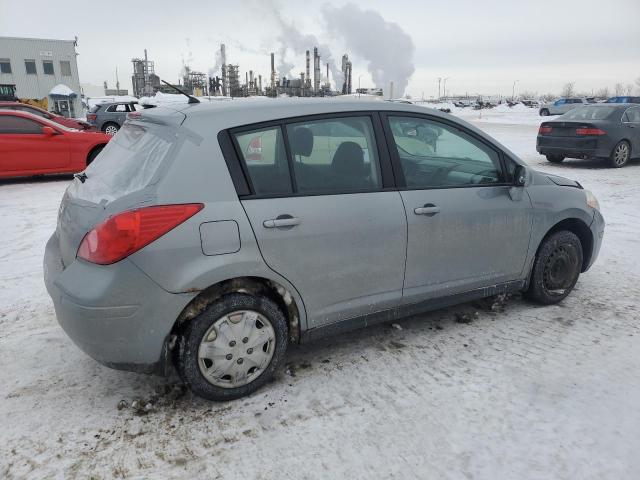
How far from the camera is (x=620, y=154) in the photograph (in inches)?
458

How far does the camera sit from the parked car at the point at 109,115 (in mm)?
19750

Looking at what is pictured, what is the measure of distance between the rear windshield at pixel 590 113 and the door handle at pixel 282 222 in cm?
1140

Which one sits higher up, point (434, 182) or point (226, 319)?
point (434, 182)

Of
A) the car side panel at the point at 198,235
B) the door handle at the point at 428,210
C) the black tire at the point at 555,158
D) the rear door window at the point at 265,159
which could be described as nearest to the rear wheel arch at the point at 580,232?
the door handle at the point at 428,210

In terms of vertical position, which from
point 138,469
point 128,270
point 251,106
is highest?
point 251,106

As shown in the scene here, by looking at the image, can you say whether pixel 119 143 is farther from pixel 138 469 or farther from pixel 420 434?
pixel 420 434

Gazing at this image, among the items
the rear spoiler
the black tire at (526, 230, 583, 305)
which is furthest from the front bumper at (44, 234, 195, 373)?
the black tire at (526, 230, 583, 305)

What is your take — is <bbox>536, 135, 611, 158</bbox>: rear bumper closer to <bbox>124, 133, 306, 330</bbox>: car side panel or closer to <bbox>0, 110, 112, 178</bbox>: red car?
<bbox>0, 110, 112, 178</bbox>: red car

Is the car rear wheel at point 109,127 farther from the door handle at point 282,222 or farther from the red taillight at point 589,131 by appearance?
the door handle at point 282,222

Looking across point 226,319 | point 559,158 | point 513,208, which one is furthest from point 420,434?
point 559,158

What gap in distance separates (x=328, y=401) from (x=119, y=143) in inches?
80.6

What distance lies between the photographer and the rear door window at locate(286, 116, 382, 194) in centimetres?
290

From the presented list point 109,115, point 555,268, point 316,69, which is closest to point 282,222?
point 555,268

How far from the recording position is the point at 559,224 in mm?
4027
